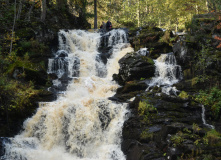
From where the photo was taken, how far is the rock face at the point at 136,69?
47.3 ft

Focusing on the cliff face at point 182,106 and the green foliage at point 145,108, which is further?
the green foliage at point 145,108

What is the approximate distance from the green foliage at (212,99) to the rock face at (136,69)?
4.15 m

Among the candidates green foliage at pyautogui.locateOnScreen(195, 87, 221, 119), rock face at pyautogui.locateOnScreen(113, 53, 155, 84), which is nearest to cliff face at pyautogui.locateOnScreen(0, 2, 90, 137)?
rock face at pyautogui.locateOnScreen(113, 53, 155, 84)

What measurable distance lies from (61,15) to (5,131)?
19446 mm

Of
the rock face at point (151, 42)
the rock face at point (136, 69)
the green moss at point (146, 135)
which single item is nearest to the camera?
the green moss at point (146, 135)

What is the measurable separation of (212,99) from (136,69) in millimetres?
5536

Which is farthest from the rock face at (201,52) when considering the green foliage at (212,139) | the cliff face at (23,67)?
the cliff face at (23,67)

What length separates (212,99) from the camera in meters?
10.7

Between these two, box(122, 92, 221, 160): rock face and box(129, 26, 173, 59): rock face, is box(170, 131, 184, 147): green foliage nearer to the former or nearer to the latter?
box(122, 92, 221, 160): rock face

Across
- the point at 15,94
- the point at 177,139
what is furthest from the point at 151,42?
the point at 15,94

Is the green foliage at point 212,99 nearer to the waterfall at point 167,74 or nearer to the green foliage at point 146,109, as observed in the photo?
the waterfall at point 167,74

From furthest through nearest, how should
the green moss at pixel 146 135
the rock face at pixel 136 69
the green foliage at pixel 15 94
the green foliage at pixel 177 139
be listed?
the rock face at pixel 136 69 → the green foliage at pixel 15 94 → the green moss at pixel 146 135 → the green foliage at pixel 177 139

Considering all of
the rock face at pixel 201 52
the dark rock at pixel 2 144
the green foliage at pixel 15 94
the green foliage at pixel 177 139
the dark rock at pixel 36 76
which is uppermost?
the rock face at pixel 201 52

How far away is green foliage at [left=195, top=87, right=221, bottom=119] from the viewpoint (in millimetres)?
10009
